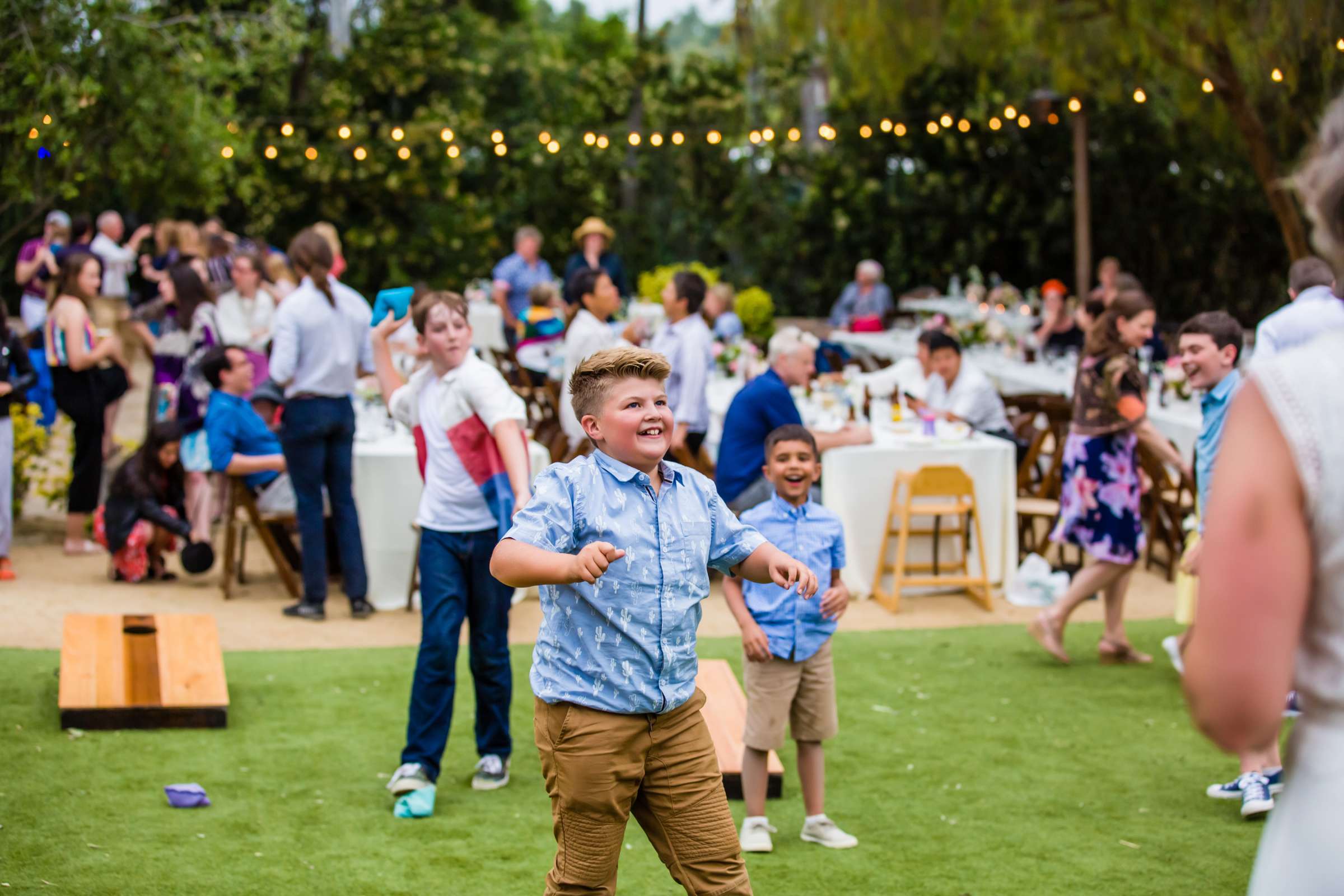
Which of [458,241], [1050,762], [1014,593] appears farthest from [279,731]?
[458,241]

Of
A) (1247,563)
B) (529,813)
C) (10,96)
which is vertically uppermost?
(10,96)

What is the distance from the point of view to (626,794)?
9.80 ft

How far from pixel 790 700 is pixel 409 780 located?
1299 mm

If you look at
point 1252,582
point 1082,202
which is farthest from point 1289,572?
point 1082,202

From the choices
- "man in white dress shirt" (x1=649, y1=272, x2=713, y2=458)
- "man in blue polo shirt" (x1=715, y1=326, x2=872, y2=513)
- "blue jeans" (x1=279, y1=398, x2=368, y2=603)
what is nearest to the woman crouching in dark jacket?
"blue jeans" (x1=279, y1=398, x2=368, y2=603)

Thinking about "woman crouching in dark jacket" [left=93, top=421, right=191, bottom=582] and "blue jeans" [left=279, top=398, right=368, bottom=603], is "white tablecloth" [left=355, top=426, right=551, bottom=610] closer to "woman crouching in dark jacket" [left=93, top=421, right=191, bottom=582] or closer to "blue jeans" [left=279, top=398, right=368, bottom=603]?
"blue jeans" [left=279, top=398, right=368, bottom=603]

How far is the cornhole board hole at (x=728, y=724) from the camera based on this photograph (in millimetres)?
4750

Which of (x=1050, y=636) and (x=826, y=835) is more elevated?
(x=1050, y=636)

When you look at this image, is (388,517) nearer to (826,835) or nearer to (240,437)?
(240,437)

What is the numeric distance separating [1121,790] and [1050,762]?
1.17 feet

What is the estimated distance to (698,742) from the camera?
3.06 metres

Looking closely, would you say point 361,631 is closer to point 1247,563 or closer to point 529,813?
point 529,813

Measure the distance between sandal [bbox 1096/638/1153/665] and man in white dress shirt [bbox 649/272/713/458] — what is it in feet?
8.36

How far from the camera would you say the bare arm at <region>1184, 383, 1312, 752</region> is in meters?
1.45
